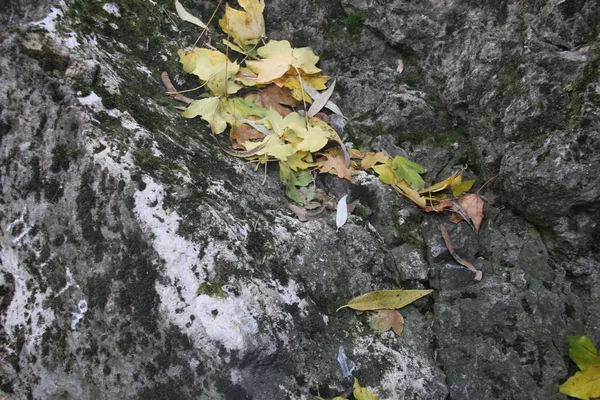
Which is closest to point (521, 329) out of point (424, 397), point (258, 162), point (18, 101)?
point (424, 397)

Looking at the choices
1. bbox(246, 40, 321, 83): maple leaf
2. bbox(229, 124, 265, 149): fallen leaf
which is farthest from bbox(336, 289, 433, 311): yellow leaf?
bbox(246, 40, 321, 83): maple leaf

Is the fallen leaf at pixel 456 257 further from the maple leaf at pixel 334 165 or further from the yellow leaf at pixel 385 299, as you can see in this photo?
the maple leaf at pixel 334 165

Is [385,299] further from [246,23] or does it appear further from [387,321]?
[246,23]

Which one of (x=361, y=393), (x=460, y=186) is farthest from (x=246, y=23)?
(x=361, y=393)

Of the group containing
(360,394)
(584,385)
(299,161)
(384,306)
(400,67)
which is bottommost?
(360,394)

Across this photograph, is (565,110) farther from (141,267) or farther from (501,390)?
(141,267)

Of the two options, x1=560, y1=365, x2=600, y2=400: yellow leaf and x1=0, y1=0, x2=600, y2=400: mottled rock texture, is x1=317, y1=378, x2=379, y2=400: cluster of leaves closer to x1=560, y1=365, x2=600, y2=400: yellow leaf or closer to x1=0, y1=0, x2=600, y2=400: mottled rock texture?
x1=0, y1=0, x2=600, y2=400: mottled rock texture
